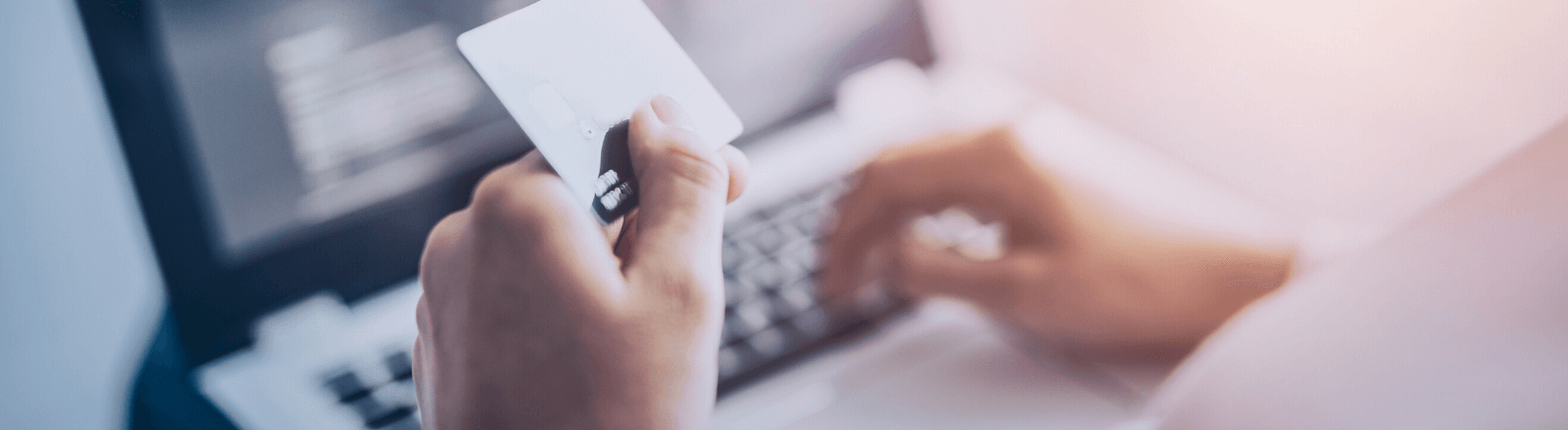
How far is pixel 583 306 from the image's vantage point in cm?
27

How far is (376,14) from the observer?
1.22 ft

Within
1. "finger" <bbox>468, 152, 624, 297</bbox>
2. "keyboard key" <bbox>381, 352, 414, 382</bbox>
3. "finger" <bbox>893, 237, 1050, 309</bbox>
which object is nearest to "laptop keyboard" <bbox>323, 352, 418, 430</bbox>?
"keyboard key" <bbox>381, 352, 414, 382</bbox>

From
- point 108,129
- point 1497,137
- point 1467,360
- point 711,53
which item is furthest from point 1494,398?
point 108,129

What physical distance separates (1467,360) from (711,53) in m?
0.37

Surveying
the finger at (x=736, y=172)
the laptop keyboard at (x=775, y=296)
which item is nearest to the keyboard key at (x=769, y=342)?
the laptop keyboard at (x=775, y=296)

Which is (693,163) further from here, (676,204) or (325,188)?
(325,188)

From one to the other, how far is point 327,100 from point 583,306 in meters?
0.20

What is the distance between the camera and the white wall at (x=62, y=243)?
1.06 feet

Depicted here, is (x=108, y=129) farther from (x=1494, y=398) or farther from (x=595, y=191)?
(x=1494, y=398)

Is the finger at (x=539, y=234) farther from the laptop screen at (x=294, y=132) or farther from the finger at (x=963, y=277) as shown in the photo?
the finger at (x=963, y=277)

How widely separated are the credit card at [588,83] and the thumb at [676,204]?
2 centimetres

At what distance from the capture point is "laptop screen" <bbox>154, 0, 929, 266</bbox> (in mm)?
344

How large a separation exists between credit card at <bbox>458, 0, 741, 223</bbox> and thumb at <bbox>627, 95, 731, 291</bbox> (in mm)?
16

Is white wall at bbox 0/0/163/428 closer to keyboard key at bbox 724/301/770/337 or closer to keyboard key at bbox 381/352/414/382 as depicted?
keyboard key at bbox 381/352/414/382
